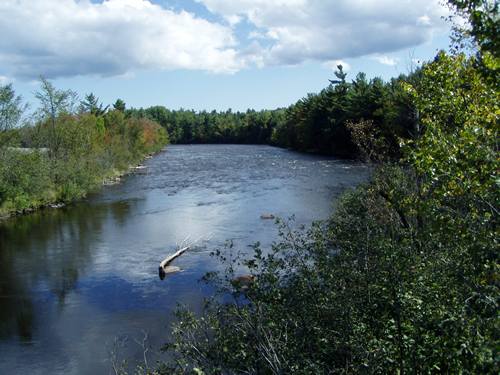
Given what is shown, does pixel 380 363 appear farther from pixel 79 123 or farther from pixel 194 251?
pixel 79 123

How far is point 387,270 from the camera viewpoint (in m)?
6.66

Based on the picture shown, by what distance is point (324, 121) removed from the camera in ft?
270

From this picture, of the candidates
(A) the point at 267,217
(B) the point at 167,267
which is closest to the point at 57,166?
(A) the point at 267,217

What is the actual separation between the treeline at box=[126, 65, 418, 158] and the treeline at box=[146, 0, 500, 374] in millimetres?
10702

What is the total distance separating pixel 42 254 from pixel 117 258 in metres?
4.23

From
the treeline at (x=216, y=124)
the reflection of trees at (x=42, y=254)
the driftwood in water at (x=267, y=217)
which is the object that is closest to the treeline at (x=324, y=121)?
the treeline at (x=216, y=124)

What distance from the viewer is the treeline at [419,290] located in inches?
197

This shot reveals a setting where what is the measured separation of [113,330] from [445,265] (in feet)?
40.4

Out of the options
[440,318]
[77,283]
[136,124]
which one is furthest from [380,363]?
[136,124]

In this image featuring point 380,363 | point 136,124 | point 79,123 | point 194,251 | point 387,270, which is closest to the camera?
point 380,363

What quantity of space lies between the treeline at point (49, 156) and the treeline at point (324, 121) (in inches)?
901

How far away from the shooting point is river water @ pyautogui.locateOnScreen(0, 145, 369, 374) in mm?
15742

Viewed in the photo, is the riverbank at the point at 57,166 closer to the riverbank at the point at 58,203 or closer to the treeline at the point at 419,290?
the riverbank at the point at 58,203

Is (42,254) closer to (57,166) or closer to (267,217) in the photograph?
(267,217)
